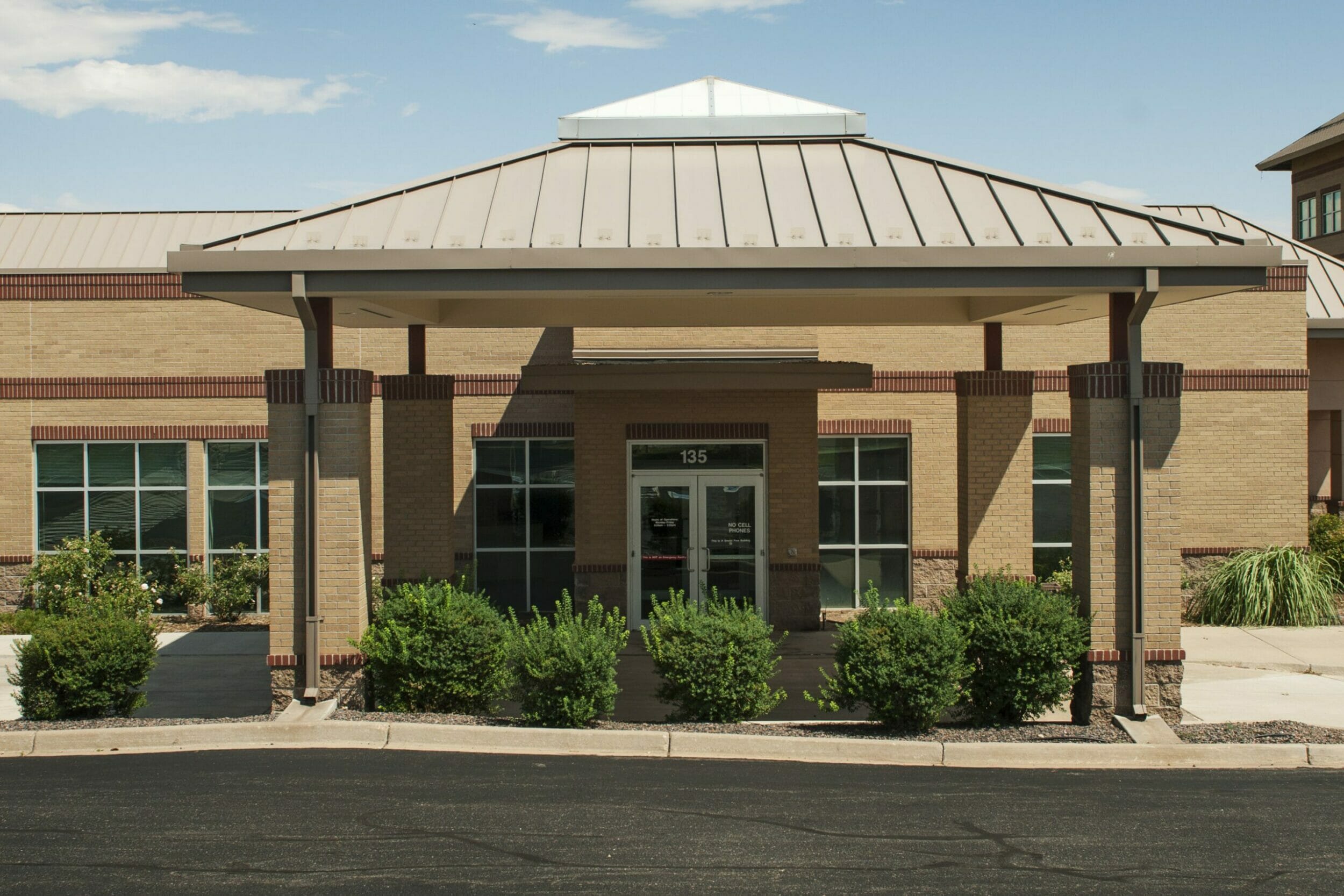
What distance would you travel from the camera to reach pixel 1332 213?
1457 inches

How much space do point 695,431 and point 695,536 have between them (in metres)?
1.49

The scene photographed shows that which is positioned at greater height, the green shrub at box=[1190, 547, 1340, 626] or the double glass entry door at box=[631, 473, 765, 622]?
the double glass entry door at box=[631, 473, 765, 622]

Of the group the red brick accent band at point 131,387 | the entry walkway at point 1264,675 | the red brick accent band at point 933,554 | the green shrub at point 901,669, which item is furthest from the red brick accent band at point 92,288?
the entry walkway at point 1264,675

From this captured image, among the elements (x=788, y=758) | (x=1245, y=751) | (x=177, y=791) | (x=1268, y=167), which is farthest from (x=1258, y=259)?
(x=1268, y=167)

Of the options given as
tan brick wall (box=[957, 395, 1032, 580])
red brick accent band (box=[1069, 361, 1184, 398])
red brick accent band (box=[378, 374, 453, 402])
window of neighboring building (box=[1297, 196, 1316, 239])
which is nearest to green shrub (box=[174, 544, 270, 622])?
red brick accent band (box=[378, 374, 453, 402])

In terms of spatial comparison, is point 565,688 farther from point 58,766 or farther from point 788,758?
point 58,766

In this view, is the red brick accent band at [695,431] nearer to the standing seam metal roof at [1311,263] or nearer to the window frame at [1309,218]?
the standing seam metal roof at [1311,263]

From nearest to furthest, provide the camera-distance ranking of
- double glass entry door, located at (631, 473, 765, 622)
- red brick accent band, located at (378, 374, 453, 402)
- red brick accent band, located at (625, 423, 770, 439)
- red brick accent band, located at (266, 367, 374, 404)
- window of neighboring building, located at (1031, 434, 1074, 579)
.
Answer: red brick accent band, located at (266, 367, 374, 404) < red brick accent band, located at (378, 374, 453, 402) < red brick accent band, located at (625, 423, 770, 439) < double glass entry door, located at (631, 473, 765, 622) < window of neighboring building, located at (1031, 434, 1074, 579)

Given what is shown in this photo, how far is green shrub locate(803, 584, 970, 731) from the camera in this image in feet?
31.0

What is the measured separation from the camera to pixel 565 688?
956 cm

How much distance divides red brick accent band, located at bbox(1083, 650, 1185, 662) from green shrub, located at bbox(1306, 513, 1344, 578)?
9.26 metres

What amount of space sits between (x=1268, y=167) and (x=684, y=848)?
40.2m

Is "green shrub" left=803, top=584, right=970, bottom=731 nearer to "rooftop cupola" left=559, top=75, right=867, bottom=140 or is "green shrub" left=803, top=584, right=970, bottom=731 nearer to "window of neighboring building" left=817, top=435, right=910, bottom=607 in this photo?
"rooftop cupola" left=559, top=75, right=867, bottom=140

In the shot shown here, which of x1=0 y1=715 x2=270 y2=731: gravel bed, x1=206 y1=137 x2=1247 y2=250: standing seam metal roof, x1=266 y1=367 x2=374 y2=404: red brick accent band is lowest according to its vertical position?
x1=0 y1=715 x2=270 y2=731: gravel bed
